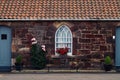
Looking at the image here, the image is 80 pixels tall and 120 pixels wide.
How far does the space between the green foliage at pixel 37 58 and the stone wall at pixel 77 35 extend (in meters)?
0.41

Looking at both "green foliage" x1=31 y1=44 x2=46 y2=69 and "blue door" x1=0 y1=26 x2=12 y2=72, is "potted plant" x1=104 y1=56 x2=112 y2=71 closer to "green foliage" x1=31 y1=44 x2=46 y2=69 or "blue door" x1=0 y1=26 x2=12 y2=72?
"green foliage" x1=31 y1=44 x2=46 y2=69

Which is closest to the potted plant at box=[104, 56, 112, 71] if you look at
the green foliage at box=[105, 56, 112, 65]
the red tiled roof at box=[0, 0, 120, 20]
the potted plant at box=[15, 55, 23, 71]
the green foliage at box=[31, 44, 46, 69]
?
the green foliage at box=[105, 56, 112, 65]

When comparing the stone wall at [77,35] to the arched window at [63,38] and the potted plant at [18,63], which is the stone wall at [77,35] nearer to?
the arched window at [63,38]

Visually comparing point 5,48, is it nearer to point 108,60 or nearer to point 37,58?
point 37,58

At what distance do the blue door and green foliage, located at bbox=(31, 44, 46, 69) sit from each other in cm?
139

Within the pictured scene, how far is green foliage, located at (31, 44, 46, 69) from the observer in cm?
2595

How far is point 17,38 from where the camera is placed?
26.4 meters

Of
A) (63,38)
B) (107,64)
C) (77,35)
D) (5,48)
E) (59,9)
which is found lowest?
(107,64)

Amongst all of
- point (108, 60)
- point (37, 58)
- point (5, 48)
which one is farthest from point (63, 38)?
point (5, 48)

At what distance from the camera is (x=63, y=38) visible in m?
26.6

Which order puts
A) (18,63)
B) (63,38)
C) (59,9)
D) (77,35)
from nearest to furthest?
(18,63) < (77,35) < (63,38) < (59,9)

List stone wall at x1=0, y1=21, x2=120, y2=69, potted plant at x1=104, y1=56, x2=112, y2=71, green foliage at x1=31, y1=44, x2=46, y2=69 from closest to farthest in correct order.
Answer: potted plant at x1=104, y1=56, x2=112, y2=71
green foliage at x1=31, y1=44, x2=46, y2=69
stone wall at x1=0, y1=21, x2=120, y2=69

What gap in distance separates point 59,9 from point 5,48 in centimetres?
360
